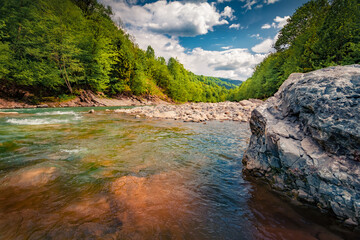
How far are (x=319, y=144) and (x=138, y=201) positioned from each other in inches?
127

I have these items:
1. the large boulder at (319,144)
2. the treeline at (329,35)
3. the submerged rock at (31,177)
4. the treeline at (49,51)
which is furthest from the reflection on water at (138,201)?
the treeline at (49,51)

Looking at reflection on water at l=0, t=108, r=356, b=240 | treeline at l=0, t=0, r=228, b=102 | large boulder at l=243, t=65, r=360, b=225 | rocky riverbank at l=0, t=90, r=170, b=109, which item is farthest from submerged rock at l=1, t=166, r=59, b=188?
treeline at l=0, t=0, r=228, b=102

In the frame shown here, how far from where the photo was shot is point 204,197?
2.78 metres

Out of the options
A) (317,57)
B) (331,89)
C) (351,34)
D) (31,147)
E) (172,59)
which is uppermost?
(172,59)

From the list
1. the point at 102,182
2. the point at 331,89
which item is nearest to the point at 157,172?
the point at 102,182

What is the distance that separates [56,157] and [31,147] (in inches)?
67.9

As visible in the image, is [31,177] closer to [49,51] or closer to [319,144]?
[319,144]

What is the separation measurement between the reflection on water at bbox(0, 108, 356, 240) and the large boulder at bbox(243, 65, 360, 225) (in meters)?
0.35

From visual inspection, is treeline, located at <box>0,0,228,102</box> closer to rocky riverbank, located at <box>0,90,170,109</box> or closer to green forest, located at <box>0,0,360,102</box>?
green forest, located at <box>0,0,360,102</box>

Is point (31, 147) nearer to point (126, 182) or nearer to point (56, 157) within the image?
point (56, 157)

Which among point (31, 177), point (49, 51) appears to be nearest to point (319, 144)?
point (31, 177)

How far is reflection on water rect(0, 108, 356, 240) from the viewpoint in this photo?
193 cm

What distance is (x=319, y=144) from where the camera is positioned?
8.08ft

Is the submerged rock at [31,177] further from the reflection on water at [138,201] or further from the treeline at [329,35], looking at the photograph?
the treeline at [329,35]
